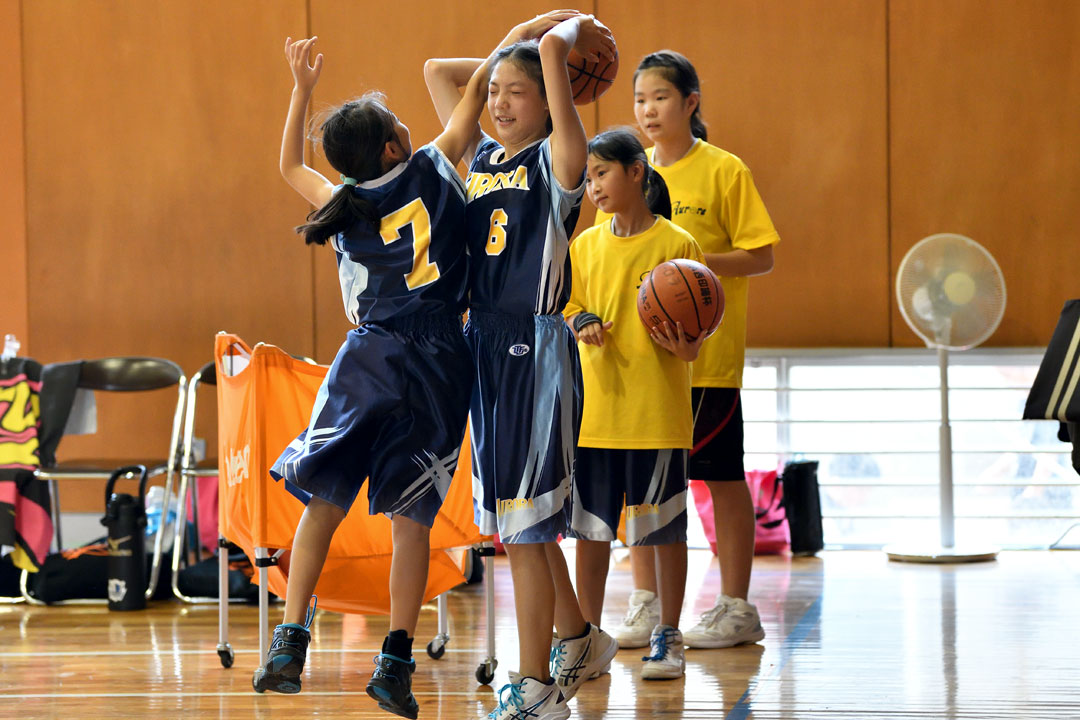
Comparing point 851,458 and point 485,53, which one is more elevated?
point 485,53

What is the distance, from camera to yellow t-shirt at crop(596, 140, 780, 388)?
11.0ft

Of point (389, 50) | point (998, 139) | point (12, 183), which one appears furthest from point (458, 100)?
point (12, 183)

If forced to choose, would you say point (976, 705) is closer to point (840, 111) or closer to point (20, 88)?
point (840, 111)

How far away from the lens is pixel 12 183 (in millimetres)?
6195

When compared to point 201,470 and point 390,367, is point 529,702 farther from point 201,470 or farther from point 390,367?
point 201,470

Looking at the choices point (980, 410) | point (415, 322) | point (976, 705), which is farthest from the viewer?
point (980, 410)

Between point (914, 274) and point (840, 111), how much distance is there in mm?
1187

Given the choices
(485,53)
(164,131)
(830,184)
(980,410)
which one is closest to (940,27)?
(830,184)

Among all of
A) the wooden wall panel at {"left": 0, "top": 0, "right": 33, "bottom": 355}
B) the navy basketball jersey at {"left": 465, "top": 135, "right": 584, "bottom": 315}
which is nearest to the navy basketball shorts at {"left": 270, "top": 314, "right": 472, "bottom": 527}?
the navy basketball jersey at {"left": 465, "top": 135, "right": 584, "bottom": 315}

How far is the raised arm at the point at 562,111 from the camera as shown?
2.27 meters

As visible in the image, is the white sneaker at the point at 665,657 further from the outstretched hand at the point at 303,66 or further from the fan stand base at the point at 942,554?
the fan stand base at the point at 942,554

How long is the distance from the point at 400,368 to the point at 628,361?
780mm

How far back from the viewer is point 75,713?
275 cm

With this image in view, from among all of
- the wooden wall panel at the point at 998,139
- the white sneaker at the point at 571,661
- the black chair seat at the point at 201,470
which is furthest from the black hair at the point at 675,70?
the wooden wall panel at the point at 998,139
